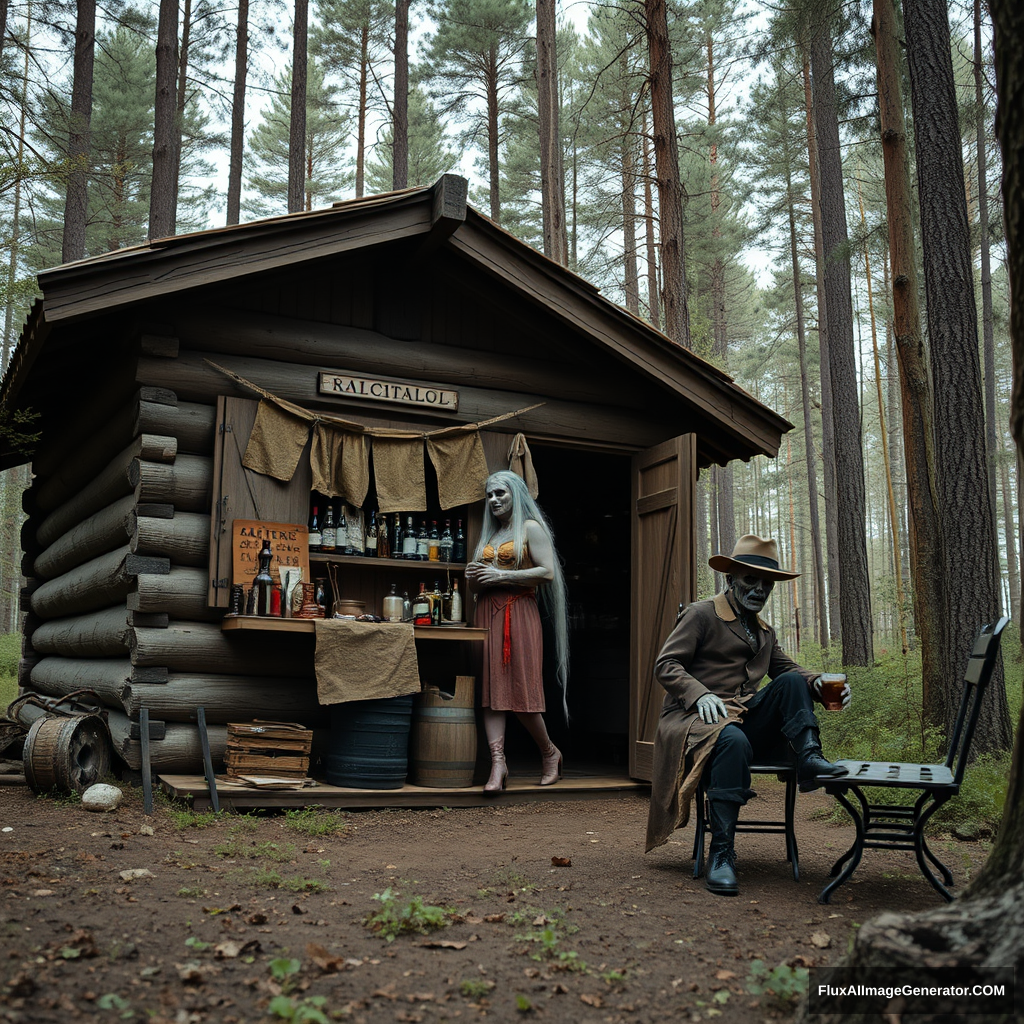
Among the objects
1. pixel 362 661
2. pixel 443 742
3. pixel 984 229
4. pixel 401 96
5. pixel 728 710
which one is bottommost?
pixel 443 742

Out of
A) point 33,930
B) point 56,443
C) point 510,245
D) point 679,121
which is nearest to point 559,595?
point 510,245

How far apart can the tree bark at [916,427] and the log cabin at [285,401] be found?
133 centimetres

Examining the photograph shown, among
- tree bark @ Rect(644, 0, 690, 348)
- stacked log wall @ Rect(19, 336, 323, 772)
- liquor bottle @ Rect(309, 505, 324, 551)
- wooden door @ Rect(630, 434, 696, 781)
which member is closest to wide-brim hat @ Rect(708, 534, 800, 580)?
wooden door @ Rect(630, 434, 696, 781)

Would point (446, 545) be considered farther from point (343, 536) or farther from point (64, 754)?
point (64, 754)

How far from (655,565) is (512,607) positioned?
4.58 feet

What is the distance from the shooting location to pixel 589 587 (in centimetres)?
1100

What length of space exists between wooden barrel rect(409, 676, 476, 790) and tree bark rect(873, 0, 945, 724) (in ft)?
13.7

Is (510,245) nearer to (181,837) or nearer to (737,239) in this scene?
(181,837)

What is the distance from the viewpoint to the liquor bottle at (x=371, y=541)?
787 centimetres

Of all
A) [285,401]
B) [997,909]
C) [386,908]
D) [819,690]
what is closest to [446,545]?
[285,401]

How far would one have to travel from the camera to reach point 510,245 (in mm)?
7680

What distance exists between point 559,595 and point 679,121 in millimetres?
20182

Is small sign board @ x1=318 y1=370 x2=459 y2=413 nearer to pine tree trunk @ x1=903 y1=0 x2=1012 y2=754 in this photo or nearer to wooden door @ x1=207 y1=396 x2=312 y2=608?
wooden door @ x1=207 y1=396 x2=312 y2=608

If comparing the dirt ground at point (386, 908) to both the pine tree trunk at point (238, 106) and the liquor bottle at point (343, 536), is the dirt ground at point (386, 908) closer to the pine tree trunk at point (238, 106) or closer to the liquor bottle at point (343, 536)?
the liquor bottle at point (343, 536)
